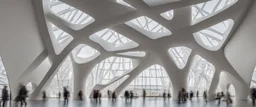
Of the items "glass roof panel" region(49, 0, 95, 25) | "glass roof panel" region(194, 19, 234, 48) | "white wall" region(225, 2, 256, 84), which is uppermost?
"glass roof panel" region(49, 0, 95, 25)

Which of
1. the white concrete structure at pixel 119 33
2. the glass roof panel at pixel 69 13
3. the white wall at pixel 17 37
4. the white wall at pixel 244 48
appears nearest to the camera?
the white wall at pixel 17 37

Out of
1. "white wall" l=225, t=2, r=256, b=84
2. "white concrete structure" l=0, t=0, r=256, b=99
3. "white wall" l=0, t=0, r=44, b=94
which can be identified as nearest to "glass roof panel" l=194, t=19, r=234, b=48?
"white concrete structure" l=0, t=0, r=256, b=99

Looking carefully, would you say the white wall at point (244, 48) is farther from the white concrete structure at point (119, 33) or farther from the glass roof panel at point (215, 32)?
the glass roof panel at point (215, 32)

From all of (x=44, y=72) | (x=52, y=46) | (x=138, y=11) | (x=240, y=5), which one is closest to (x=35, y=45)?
(x=52, y=46)

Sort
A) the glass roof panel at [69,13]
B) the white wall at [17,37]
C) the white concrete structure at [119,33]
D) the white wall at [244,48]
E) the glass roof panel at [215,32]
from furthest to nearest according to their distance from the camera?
the glass roof panel at [215,32]
the glass roof panel at [69,13]
the white wall at [244,48]
the white concrete structure at [119,33]
the white wall at [17,37]

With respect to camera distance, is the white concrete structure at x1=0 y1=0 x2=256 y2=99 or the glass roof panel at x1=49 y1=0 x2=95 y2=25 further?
the glass roof panel at x1=49 y1=0 x2=95 y2=25

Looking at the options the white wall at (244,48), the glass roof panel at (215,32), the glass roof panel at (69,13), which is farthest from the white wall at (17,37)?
the glass roof panel at (215,32)

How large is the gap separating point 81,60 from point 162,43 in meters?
10.1

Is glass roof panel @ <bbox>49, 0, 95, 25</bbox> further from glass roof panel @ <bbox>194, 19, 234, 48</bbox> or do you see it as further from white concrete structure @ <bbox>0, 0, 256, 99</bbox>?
glass roof panel @ <bbox>194, 19, 234, 48</bbox>

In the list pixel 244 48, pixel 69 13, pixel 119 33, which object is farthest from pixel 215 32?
pixel 69 13

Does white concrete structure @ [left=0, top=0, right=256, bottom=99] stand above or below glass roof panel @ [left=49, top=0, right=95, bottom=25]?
below

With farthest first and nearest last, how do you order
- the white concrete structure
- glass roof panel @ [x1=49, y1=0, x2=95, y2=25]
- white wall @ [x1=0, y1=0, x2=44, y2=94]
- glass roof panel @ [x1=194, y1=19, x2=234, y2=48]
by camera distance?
glass roof panel @ [x1=194, y1=19, x2=234, y2=48]
glass roof panel @ [x1=49, y1=0, x2=95, y2=25]
the white concrete structure
white wall @ [x1=0, y1=0, x2=44, y2=94]

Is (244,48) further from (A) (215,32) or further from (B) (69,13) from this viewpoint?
(B) (69,13)

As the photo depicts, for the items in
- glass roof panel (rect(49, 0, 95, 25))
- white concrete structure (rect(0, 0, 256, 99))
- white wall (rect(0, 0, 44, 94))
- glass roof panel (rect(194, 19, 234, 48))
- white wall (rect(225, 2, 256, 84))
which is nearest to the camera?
white wall (rect(0, 0, 44, 94))
